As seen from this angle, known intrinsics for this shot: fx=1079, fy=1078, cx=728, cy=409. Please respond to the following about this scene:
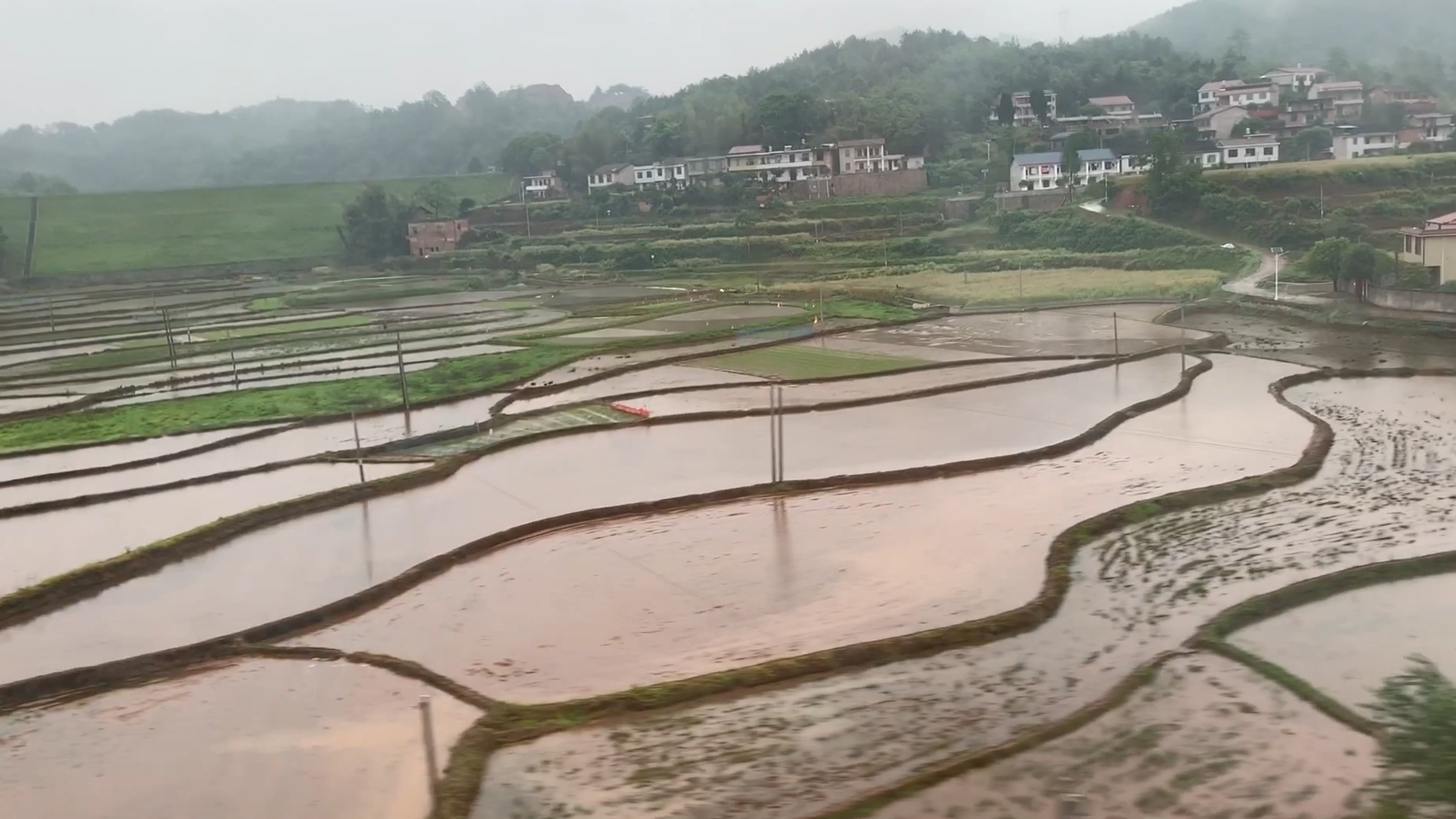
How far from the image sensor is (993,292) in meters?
25.8

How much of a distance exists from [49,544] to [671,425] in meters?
6.96

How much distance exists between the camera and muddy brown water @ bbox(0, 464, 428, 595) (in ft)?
31.2

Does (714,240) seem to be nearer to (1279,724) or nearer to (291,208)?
(291,208)

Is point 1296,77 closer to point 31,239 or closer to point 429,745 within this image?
point 429,745

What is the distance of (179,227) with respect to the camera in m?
46.3

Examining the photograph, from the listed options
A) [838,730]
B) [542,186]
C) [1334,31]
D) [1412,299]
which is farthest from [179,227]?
[1334,31]

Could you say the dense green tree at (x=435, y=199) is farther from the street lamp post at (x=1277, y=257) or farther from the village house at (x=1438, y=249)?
the village house at (x=1438, y=249)

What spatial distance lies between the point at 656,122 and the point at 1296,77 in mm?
28914

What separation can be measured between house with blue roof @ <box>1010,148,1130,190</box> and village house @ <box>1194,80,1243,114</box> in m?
10.4

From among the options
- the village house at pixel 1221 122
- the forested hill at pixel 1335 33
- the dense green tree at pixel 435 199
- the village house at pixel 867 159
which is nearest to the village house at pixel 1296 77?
the forested hill at pixel 1335 33

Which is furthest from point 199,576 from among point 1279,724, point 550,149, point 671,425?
point 550,149

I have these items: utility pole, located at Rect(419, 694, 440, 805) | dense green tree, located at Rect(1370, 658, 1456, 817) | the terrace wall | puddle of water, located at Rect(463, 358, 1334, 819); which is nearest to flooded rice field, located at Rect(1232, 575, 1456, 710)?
puddle of water, located at Rect(463, 358, 1334, 819)

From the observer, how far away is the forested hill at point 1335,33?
213ft

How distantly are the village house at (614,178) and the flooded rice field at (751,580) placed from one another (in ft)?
138
